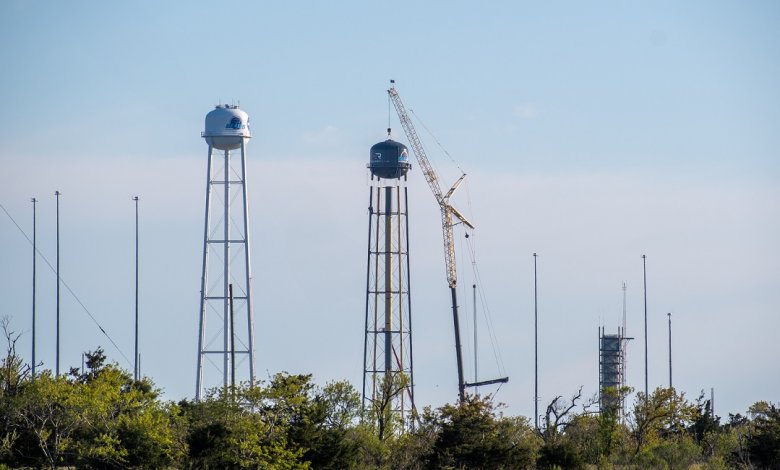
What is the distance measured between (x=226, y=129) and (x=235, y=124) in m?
0.87

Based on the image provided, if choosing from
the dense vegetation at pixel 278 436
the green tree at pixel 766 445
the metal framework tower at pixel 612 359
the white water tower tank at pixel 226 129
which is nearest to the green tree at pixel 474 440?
the dense vegetation at pixel 278 436

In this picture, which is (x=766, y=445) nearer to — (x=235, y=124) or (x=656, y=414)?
(x=656, y=414)

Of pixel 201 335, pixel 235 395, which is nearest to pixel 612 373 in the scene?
pixel 201 335

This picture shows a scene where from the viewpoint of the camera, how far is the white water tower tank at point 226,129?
112688 mm

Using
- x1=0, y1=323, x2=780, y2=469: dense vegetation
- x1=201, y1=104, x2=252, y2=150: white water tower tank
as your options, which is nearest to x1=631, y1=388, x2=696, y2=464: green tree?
x1=0, y1=323, x2=780, y2=469: dense vegetation

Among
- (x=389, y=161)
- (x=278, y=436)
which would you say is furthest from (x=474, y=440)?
(x=389, y=161)

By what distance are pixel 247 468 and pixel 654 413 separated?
30885 millimetres

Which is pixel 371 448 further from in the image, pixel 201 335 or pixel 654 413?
pixel 201 335

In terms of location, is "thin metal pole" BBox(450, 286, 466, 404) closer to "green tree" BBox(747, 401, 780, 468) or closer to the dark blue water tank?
the dark blue water tank

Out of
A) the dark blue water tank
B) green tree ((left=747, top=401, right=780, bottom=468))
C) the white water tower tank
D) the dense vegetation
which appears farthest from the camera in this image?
the dark blue water tank

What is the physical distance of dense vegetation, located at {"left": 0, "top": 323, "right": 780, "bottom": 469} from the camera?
73125mm

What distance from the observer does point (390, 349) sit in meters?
122

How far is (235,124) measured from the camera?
371 feet

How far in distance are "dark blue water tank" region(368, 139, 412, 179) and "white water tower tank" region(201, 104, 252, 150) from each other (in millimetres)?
14464
